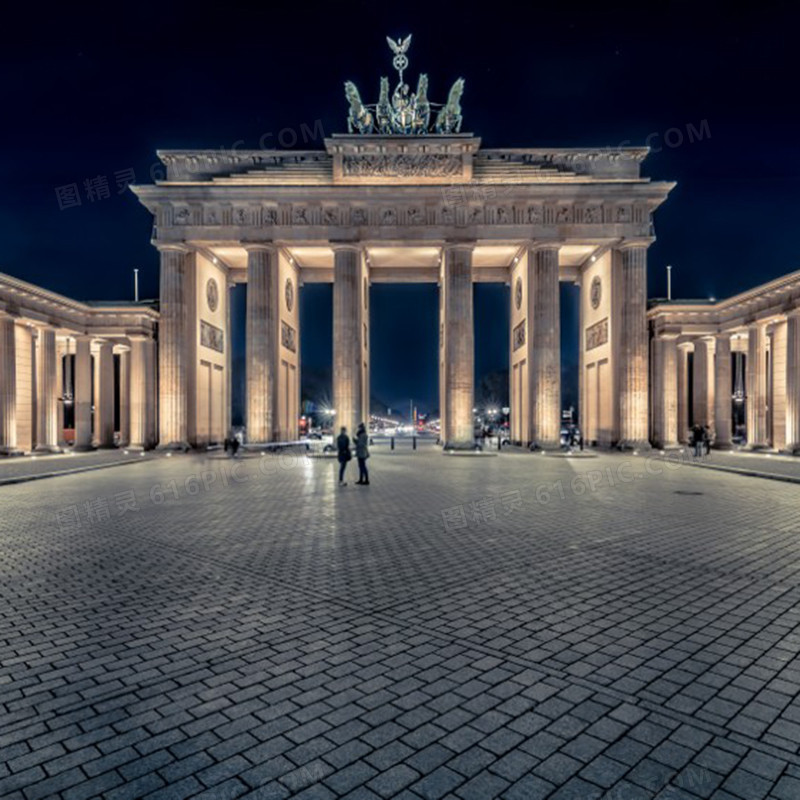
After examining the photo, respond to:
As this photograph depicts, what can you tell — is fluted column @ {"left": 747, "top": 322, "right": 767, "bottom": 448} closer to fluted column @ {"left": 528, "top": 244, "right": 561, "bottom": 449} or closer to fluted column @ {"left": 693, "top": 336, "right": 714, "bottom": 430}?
fluted column @ {"left": 693, "top": 336, "right": 714, "bottom": 430}

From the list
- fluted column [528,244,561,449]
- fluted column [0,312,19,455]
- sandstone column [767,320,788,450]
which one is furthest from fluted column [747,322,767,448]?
fluted column [0,312,19,455]

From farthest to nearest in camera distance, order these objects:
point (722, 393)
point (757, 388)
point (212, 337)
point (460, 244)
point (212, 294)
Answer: point (212, 294)
point (212, 337)
point (722, 393)
point (460, 244)
point (757, 388)

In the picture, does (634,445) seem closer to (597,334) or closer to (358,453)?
(597,334)

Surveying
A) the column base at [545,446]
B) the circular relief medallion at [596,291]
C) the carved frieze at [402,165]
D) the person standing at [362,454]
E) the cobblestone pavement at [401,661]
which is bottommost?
the column base at [545,446]

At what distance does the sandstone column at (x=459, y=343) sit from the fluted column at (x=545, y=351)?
4.22 metres

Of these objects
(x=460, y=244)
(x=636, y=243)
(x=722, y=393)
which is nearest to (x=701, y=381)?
(x=722, y=393)

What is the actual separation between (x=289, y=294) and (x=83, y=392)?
1674cm

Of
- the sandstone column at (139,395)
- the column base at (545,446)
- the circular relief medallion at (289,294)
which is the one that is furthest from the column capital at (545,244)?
the sandstone column at (139,395)

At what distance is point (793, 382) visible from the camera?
2856 centimetres

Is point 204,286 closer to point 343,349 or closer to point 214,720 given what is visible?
point 343,349

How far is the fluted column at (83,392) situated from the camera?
3700cm

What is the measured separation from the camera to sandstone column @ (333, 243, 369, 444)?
3394cm

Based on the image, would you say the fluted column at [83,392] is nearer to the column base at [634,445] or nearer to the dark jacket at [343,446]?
the dark jacket at [343,446]

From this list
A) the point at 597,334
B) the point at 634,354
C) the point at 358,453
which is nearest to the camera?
the point at 358,453
